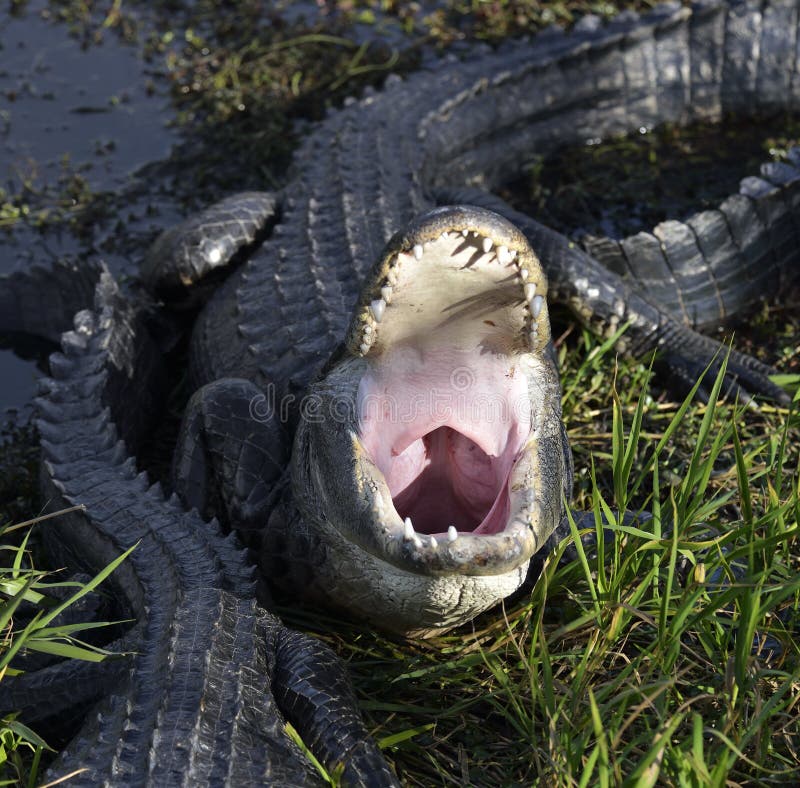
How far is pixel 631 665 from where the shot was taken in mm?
2488

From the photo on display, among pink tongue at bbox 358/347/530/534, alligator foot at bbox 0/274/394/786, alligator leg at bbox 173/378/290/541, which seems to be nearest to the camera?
alligator foot at bbox 0/274/394/786

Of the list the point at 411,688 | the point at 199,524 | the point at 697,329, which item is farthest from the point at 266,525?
the point at 697,329

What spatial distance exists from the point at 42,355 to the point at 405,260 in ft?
8.51

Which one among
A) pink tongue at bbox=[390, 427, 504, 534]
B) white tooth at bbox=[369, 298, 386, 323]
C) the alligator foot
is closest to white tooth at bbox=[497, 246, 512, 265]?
white tooth at bbox=[369, 298, 386, 323]

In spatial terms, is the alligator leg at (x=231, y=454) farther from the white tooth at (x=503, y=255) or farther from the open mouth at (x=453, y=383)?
the white tooth at (x=503, y=255)

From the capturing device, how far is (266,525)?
3.32 meters

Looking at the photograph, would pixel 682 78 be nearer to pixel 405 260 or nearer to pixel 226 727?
pixel 405 260

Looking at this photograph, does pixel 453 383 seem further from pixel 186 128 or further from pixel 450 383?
pixel 186 128

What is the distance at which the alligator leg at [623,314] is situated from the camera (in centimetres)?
425

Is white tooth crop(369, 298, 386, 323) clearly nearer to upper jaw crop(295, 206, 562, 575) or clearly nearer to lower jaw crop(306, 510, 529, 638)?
upper jaw crop(295, 206, 562, 575)

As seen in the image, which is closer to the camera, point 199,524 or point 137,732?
point 137,732

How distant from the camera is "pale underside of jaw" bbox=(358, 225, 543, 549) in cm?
263

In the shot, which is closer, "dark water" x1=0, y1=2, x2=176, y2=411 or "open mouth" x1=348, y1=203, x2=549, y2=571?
"open mouth" x1=348, y1=203, x2=549, y2=571

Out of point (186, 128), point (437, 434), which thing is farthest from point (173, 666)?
point (186, 128)
